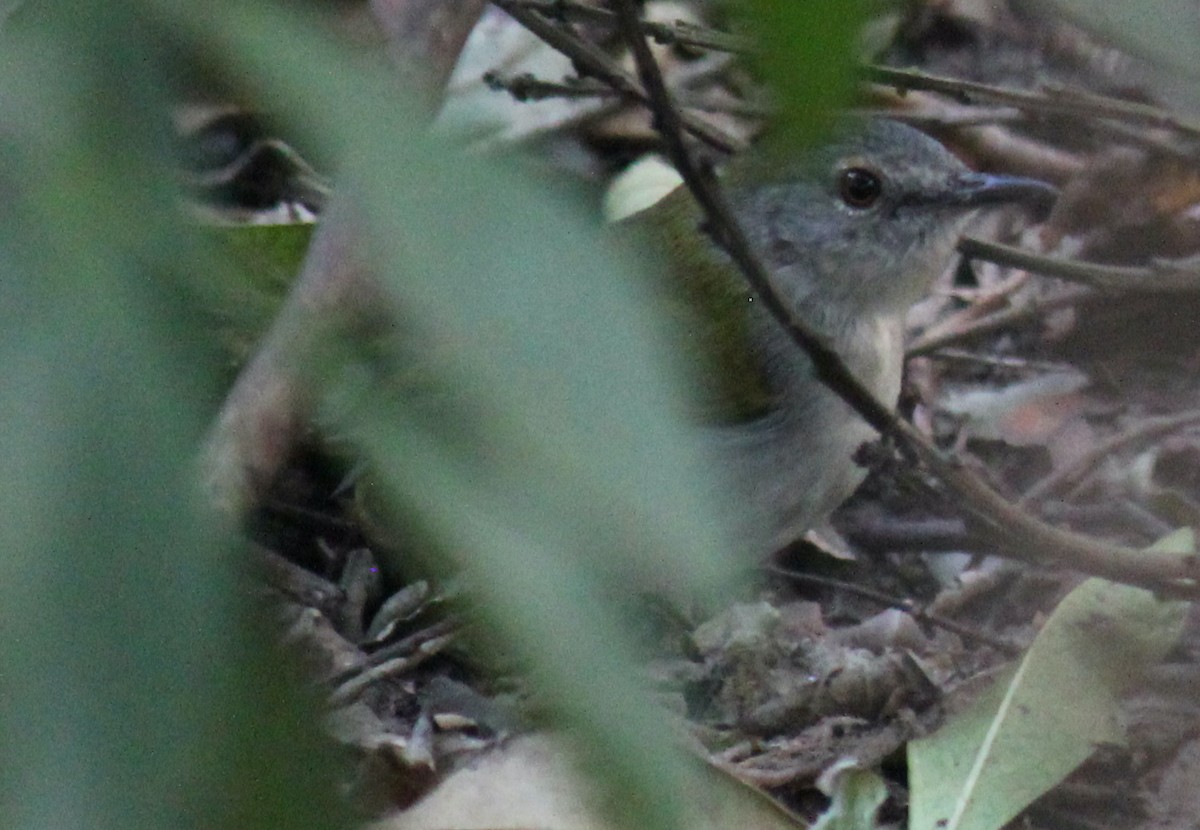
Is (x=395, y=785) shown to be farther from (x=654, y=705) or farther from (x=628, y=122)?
(x=628, y=122)

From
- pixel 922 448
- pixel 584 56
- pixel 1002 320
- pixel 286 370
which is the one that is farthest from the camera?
pixel 1002 320

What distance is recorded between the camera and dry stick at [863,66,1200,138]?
9.71 ft

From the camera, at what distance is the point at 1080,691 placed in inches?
142

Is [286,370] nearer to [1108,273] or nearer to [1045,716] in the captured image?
[1045,716]

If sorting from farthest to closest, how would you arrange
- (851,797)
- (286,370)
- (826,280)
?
(826,280) → (851,797) → (286,370)

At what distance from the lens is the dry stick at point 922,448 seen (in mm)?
2059

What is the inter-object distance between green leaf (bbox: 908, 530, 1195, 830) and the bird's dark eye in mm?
1205

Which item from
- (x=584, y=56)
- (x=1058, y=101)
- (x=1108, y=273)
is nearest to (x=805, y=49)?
(x=1058, y=101)

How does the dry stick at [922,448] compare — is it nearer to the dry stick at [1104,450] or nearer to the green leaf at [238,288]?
the green leaf at [238,288]

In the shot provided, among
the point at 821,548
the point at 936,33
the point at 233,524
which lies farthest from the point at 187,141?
the point at 936,33

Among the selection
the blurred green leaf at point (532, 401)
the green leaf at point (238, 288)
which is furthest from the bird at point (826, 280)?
the blurred green leaf at point (532, 401)

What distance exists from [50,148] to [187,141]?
0.13 meters

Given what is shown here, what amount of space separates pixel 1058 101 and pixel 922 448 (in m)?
0.74

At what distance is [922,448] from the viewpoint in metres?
2.77
